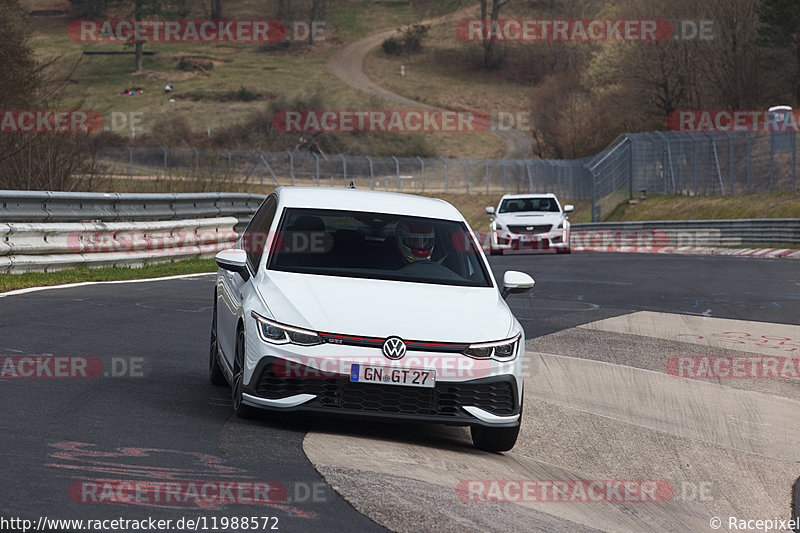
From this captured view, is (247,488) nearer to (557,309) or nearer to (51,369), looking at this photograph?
(51,369)

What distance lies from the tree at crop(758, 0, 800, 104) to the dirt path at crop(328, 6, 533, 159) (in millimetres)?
37204

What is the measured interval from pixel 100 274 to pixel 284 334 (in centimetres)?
1077

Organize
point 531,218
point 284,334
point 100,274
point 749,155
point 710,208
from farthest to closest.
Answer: point 710,208, point 749,155, point 531,218, point 100,274, point 284,334

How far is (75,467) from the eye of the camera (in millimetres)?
5672

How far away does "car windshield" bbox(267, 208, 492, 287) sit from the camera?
25.6ft

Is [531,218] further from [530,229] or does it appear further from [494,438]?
[494,438]

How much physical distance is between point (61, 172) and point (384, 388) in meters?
15.1

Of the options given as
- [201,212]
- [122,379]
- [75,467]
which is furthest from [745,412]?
[201,212]

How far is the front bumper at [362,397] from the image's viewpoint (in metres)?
6.79

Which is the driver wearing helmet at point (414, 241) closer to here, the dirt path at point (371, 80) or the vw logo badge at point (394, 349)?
the vw logo badge at point (394, 349)

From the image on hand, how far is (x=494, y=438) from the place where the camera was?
727cm

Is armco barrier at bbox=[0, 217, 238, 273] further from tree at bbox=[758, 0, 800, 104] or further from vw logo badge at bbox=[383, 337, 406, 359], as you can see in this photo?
tree at bbox=[758, 0, 800, 104]

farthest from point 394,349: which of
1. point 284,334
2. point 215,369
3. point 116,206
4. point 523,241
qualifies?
point 523,241

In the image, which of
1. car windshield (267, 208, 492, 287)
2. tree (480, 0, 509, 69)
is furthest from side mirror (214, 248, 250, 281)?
tree (480, 0, 509, 69)
